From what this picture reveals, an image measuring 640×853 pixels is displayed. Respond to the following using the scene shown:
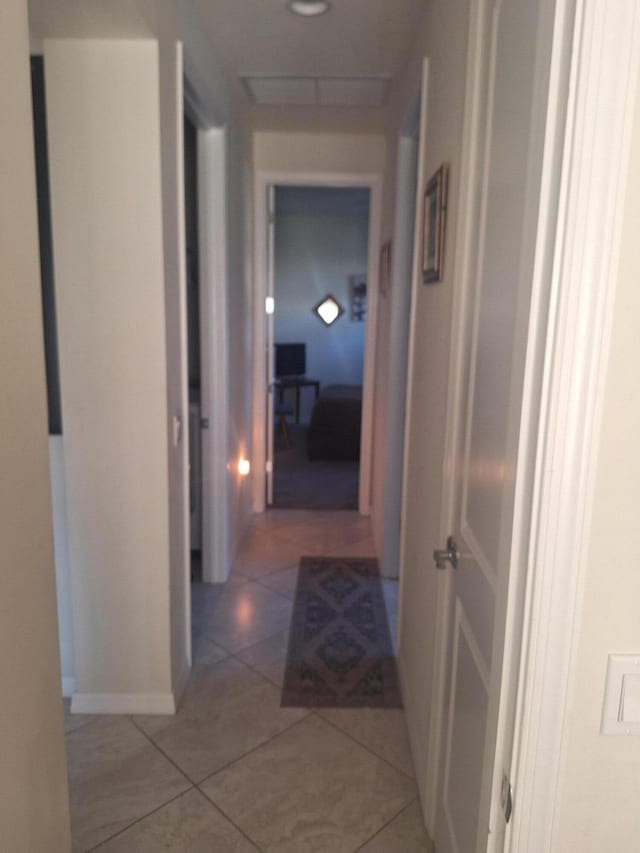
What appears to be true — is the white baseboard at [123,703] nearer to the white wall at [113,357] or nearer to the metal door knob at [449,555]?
the white wall at [113,357]

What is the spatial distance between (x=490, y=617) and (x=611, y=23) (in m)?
0.95

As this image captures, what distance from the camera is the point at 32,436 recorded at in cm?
112

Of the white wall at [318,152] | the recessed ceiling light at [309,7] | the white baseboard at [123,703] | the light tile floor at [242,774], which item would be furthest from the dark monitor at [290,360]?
the white baseboard at [123,703]

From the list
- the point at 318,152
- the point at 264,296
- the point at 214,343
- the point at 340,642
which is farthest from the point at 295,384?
the point at 340,642

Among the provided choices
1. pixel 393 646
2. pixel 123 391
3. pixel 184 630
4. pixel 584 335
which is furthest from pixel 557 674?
pixel 393 646

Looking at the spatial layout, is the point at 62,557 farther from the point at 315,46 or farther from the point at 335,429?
the point at 335,429

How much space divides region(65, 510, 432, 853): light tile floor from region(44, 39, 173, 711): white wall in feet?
0.64

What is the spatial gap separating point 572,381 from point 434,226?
137 centimetres

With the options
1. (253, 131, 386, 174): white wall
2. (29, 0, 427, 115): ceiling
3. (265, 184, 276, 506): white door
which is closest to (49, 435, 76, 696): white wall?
(29, 0, 427, 115): ceiling

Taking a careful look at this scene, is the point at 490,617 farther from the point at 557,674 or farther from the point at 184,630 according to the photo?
the point at 184,630

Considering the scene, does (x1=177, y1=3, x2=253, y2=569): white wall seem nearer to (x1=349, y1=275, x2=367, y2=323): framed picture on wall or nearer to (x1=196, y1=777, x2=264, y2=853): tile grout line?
(x1=196, y1=777, x2=264, y2=853): tile grout line

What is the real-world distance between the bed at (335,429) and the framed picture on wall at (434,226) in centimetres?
386

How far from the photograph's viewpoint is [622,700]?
821 mm

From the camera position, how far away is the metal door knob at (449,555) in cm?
152
